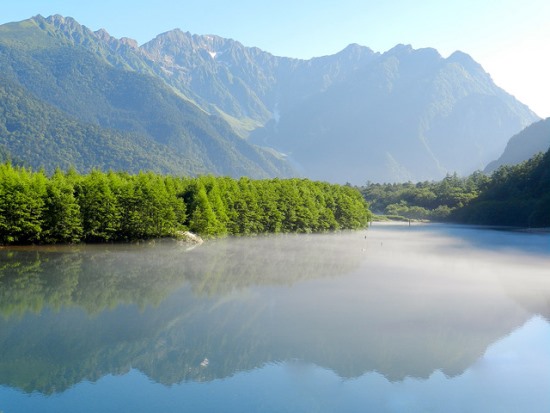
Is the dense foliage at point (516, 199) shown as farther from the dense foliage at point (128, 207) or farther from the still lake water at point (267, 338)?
the still lake water at point (267, 338)

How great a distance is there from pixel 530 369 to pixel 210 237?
66022mm

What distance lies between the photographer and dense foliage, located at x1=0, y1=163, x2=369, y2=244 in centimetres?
6488

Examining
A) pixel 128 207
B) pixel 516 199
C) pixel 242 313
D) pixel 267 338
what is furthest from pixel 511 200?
pixel 267 338

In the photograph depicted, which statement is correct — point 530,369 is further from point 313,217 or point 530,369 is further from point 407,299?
point 313,217

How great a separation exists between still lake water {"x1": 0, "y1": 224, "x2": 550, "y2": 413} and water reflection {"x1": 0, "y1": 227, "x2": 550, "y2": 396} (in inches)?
4.9

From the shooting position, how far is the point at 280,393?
821 inches

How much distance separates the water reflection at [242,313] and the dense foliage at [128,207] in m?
6.16

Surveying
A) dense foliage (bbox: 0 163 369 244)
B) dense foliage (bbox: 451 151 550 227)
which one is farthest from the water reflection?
dense foliage (bbox: 451 151 550 227)

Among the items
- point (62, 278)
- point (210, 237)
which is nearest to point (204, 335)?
point (62, 278)

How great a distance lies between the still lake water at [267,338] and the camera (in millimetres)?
20578

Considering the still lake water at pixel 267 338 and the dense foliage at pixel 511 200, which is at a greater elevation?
the dense foliage at pixel 511 200

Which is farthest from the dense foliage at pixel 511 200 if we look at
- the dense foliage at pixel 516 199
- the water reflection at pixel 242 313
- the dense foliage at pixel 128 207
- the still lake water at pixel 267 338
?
the still lake water at pixel 267 338

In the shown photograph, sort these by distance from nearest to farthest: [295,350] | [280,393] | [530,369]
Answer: [280,393]
[530,369]
[295,350]

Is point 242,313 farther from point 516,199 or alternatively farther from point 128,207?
point 516,199
